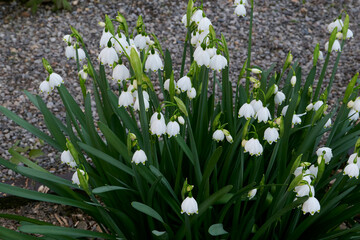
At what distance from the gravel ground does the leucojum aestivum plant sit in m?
1.46

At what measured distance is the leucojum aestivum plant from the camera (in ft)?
5.29

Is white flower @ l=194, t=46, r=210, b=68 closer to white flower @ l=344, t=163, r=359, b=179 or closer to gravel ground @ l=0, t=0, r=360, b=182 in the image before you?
white flower @ l=344, t=163, r=359, b=179

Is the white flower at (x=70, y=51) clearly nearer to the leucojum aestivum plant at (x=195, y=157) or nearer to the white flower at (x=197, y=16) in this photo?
the leucojum aestivum plant at (x=195, y=157)

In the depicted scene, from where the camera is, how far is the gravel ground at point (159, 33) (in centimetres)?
363

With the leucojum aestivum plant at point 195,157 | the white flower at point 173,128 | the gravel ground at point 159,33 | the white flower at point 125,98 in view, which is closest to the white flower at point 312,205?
the leucojum aestivum plant at point 195,157

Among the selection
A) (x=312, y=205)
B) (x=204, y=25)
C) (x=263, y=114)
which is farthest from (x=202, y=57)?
(x=312, y=205)

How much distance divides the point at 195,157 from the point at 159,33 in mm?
2455

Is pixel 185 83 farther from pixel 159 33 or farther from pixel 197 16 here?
pixel 159 33

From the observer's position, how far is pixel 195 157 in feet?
5.98

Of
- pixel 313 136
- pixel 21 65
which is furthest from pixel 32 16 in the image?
pixel 313 136

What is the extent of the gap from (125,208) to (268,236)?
0.65m

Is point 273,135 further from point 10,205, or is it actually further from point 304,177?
point 10,205

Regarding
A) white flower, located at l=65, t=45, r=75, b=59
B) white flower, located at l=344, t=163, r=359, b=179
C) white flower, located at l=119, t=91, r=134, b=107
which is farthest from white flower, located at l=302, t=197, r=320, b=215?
white flower, located at l=65, t=45, r=75, b=59

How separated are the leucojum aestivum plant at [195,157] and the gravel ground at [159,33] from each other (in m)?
1.46
